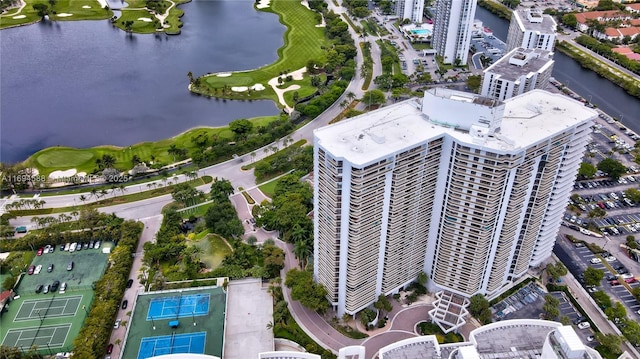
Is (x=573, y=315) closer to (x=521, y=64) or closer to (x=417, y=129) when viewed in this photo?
(x=417, y=129)

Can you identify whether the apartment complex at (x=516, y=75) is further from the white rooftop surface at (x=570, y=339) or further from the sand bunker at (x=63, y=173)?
the sand bunker at (x=63, y=173)

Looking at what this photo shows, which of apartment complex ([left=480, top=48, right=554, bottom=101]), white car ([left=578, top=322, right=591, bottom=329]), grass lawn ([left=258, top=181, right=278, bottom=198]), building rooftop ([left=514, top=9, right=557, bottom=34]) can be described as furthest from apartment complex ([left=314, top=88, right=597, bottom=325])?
building rooftop ([left=514, top=9, right=557, bottom=34])

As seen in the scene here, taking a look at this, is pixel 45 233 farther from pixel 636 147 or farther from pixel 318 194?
pixel 636 147

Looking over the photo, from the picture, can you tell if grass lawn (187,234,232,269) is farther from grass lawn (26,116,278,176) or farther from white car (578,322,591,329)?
white car (578,322,591,329)

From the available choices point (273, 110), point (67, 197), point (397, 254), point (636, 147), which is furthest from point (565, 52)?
point (67, 197)

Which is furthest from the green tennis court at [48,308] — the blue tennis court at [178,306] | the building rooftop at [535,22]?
the building rooftop at [535,22]

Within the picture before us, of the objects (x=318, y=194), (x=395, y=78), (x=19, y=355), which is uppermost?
(x=318, y=194)
